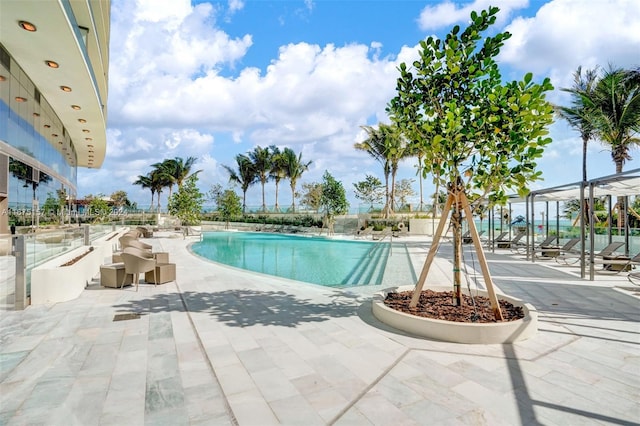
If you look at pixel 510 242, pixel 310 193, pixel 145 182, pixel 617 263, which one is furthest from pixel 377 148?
pixel 145 182

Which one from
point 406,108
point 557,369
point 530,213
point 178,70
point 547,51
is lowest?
point 557,369

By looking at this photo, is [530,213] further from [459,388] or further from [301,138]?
[301,138]

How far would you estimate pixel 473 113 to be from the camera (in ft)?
14.9

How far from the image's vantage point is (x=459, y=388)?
2955 millimetres

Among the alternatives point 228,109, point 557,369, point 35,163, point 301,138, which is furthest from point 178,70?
point 301,138

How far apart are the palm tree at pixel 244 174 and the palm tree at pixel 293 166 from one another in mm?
4867

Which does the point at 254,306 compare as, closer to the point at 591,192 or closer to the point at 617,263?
the point at 591,192

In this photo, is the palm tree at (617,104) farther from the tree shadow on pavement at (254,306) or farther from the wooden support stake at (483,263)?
the tree shadow on pavement at (254,306)

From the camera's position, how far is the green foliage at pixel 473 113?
425 centimetres

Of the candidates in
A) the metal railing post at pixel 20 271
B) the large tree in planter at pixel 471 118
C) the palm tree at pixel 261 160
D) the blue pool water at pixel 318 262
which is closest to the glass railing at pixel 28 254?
the metal railing post at pixel 20 271

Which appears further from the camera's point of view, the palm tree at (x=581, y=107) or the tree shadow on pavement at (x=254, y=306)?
the palm tree at (x=581, y=107)

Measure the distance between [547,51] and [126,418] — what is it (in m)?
10.5

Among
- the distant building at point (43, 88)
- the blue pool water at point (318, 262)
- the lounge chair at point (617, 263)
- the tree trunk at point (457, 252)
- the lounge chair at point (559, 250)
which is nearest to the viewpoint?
the tree trunk at point (457, 252)

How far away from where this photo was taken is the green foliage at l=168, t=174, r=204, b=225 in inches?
933
